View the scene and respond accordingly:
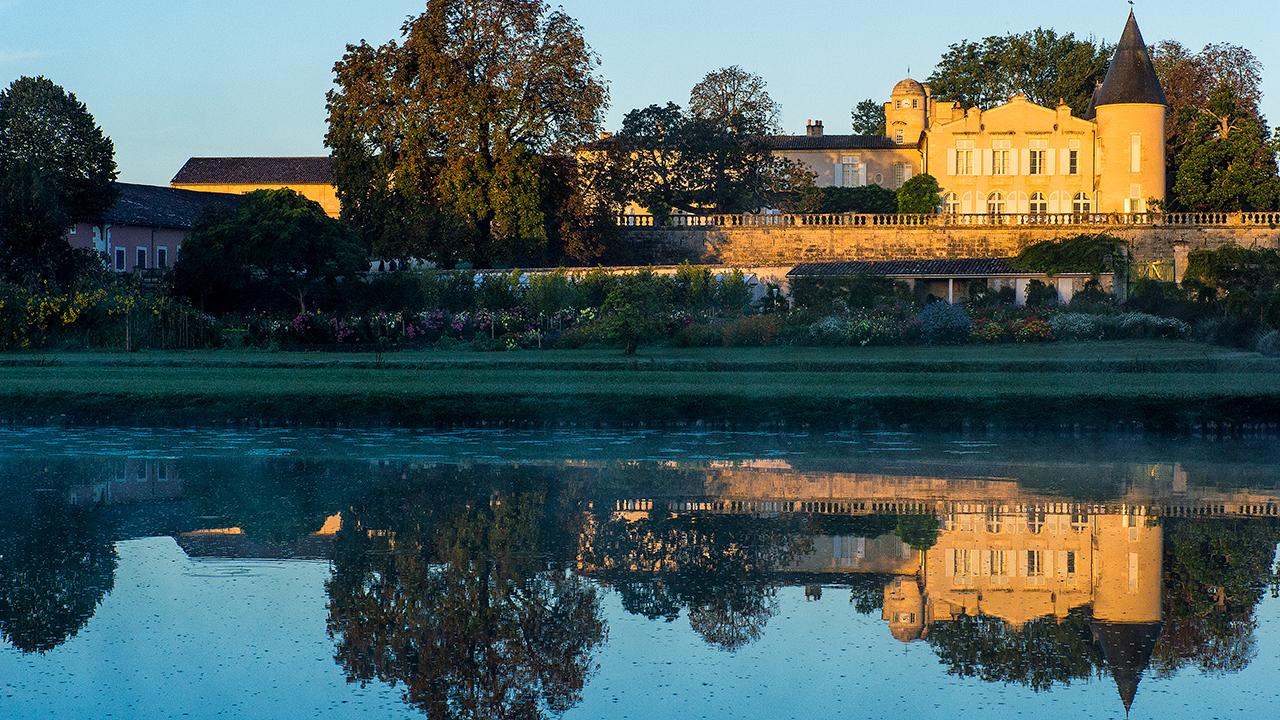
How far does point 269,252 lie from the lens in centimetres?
3878

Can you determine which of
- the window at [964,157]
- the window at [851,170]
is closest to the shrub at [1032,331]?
the window at [964,157]

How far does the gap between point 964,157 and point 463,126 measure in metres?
28.5

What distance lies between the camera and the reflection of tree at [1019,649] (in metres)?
7.24

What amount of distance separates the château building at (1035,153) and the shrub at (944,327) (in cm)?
3109

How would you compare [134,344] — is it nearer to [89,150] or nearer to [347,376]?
[347,376]

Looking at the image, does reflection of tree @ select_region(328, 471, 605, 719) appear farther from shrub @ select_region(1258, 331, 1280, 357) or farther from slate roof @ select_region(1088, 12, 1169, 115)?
slate roof @ select_region(1088, 12, 1169, 115)

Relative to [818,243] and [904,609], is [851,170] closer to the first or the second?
[818,243]

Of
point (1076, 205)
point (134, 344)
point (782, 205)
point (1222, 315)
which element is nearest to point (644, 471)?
point (134, 344)

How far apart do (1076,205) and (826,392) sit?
2002 inches

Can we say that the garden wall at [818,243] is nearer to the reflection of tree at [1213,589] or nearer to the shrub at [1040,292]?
the shrub at [1040,292]

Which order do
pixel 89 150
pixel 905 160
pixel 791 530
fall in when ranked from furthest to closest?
pixel 905 160 < pixel 89 150 < pixel 791 530

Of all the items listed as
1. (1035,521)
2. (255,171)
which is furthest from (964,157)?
(1035,521)

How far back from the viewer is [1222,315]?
114ft

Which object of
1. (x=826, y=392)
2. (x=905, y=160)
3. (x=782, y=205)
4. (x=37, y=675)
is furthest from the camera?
(x=905, y=160)
